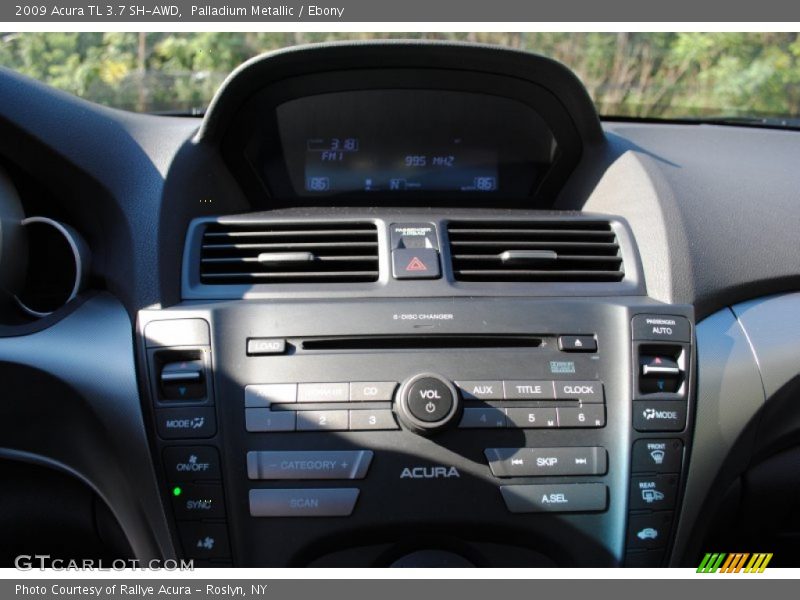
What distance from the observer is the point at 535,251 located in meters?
2.21

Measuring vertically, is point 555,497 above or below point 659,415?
below

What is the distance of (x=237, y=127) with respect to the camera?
247 cm

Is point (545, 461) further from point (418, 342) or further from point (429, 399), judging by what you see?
point (418, 342)

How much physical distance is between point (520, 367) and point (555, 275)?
36 cm

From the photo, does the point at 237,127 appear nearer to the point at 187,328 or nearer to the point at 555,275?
the point at 187,328

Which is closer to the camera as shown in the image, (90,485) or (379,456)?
(379,456)

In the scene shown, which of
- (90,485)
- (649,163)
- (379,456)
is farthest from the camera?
(649,163)

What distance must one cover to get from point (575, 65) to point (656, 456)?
151 cm

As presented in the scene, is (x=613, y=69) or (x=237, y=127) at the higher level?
(x=613, y=69)

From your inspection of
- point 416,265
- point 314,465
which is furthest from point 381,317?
point 314,465

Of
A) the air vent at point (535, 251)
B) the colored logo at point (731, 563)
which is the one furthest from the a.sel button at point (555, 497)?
the air vent at point (535, 251)

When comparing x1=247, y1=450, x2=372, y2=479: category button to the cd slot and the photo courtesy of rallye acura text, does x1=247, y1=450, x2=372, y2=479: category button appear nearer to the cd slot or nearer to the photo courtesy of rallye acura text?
the photo courtesy of rallye acura text

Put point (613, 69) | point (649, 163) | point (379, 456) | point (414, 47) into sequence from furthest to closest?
1. point (613, 69)
2. point (649, 163)
3. point (414, 47)
4. point (379, 456)

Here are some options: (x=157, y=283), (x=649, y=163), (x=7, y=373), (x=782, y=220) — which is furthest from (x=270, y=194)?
(x=782, y=220)
